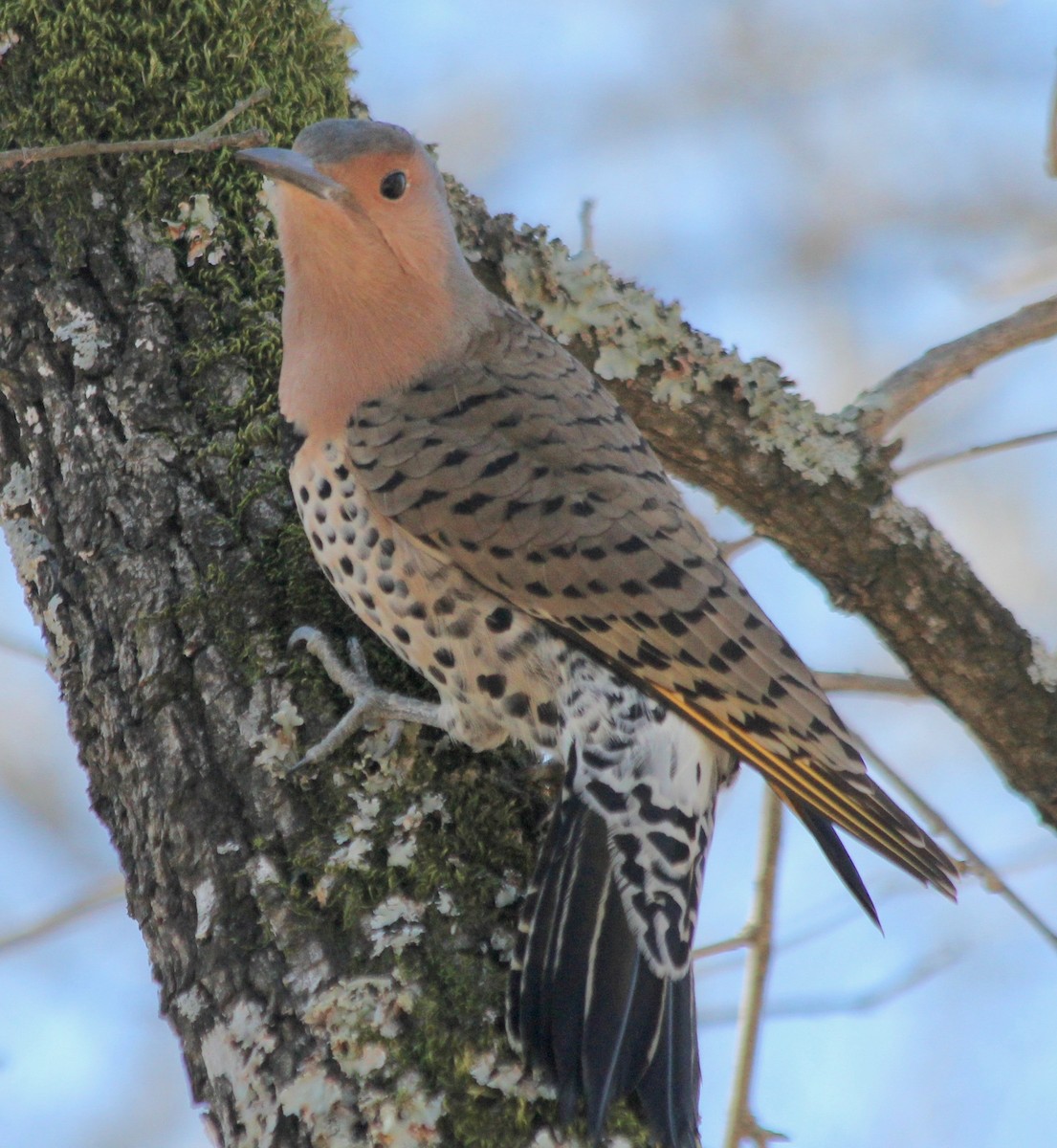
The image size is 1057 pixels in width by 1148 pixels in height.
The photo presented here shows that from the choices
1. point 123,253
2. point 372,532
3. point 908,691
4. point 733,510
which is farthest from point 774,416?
point 123,253

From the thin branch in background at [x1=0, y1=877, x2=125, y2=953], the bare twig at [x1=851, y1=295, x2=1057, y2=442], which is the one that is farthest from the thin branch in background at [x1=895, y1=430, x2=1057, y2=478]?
the thin branch in background at [x1=0, y1=877, x2=125, y2=953]

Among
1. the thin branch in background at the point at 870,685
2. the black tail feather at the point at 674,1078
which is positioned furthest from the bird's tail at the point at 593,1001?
the thin branch in background at the point at 870,685

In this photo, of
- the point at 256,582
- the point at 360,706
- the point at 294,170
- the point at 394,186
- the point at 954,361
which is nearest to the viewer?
the point at 360,706

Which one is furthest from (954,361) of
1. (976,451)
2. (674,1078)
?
(674,1078)

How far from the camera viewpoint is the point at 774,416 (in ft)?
11.6

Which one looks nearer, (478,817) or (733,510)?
(478,817)

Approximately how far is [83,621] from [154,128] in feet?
4.30

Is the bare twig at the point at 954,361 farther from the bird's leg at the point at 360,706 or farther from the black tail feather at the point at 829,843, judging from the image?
the bird's leg at the point at 360,706

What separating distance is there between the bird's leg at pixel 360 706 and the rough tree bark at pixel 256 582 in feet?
0.13

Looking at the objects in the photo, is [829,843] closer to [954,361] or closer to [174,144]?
[954,361]

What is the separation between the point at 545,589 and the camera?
3051mm

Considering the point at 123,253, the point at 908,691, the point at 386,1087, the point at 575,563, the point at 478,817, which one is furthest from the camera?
the point at 908,691

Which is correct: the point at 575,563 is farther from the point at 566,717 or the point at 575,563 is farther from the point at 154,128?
the point at 154,128

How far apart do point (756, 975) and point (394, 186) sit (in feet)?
7.10
